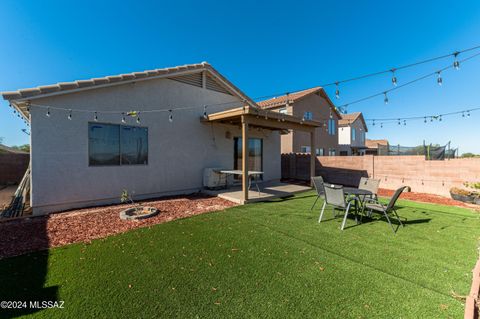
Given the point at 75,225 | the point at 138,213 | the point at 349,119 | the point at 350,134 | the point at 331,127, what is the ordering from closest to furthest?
the point at 75,225
the point at 138,213
the point at 331,127
the point at 350,134
the point at 349,119

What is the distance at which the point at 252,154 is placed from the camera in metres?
10.5

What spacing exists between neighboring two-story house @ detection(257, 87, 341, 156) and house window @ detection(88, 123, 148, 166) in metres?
10.5

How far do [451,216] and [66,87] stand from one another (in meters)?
10.9

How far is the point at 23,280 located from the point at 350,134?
94.1ft

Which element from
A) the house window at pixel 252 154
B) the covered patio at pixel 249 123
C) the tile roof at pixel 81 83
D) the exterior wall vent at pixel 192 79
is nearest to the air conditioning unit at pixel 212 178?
the covered patio at pixel 249 123

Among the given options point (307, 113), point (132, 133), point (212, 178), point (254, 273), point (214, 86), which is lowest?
point (254, 273)

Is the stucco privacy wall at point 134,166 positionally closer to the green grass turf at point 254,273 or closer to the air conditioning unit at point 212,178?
the air conditioning unit at point 212,178

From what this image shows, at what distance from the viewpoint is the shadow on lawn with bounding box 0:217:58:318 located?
2.20 m

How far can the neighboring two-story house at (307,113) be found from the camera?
56.6 ft

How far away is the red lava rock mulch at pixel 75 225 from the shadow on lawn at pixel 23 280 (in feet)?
0.06

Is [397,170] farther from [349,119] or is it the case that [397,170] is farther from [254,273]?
[349,119]

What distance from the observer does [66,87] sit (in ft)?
18.5

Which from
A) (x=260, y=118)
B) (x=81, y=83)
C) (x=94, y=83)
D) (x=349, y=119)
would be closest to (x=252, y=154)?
(x=260, y=118)

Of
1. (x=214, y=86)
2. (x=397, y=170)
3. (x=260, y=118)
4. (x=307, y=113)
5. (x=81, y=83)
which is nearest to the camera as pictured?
(x=81, y=83)
